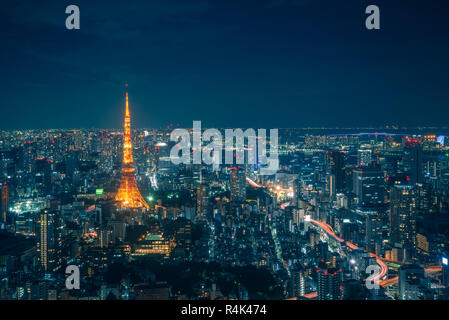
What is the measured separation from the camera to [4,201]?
26.3ft

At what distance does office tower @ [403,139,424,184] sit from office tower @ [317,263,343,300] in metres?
4.42

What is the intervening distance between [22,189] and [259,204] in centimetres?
524

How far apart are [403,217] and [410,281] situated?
290 centimetres

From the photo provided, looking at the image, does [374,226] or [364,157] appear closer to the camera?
[374,226]

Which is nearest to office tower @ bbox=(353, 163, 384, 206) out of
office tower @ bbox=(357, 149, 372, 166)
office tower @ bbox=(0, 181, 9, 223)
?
office tower @ bbox=(357, 149, 372, 166)

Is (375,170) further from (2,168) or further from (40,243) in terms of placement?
(2,168)

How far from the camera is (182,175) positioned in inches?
422

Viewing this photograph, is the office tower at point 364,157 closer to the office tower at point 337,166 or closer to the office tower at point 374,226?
the office tower at point 337,166

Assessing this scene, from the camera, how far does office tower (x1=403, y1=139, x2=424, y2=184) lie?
26.8ft

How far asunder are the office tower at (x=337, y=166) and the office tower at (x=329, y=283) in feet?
19.7

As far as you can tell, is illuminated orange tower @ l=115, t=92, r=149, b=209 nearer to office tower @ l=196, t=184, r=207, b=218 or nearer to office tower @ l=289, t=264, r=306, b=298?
office tower @ l=196, t=184, r=207, b=218

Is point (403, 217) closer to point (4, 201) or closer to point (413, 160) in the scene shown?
point (413, 160)

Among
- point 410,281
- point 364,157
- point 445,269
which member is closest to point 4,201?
point 410,281
